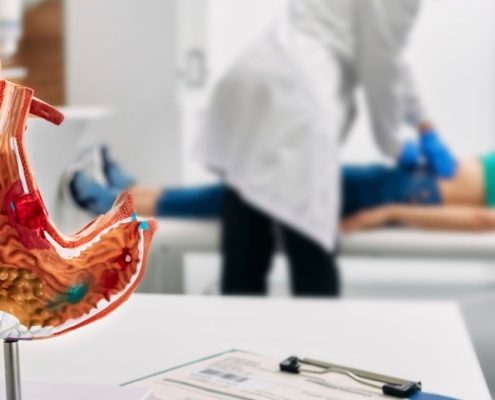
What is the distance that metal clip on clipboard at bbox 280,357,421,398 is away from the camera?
378 mm

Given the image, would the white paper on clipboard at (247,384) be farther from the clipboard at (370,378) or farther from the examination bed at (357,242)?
the examination bed at (357,242)

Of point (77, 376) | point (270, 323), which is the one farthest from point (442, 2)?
point (77, 376)

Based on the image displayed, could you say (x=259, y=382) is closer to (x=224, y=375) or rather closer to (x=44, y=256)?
(x=224, y=375)

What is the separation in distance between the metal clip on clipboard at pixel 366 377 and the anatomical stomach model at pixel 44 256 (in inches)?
5.8

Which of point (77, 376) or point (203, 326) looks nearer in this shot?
point (77, 376)

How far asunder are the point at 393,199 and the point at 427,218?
0.32ft

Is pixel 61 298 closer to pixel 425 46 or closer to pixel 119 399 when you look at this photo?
pixel 119 399

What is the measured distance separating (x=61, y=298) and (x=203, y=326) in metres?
0.27

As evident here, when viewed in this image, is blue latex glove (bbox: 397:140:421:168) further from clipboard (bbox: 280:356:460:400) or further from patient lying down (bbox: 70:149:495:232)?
clipboard (bbox: 280:356:460:400)

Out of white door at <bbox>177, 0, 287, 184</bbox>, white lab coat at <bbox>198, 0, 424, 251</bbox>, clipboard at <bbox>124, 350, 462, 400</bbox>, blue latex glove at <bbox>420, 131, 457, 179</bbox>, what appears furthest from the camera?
white door at <bbox>177, 0, 287, 184</bbox>

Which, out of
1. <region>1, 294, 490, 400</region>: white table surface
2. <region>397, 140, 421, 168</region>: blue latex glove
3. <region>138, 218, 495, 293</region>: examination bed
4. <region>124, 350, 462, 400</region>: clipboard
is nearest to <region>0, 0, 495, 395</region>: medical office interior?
<region>138, 218, 495, 293</region>: examination bed

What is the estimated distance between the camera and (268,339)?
519 millimetres

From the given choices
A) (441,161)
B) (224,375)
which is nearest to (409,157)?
(441,161)

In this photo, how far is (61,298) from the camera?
29 centimetres
